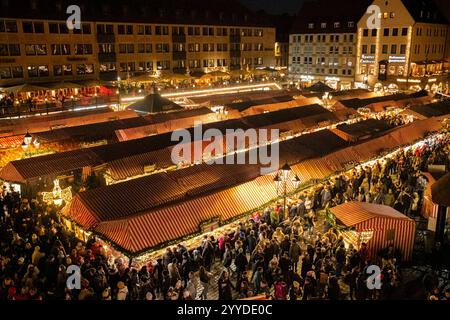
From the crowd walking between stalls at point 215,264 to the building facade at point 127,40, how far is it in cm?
2460

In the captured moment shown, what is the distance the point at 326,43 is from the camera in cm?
5866

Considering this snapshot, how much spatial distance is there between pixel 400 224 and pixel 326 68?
162ft

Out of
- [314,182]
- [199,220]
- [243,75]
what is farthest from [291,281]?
[243,75]

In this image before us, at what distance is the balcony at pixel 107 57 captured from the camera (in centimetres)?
4116

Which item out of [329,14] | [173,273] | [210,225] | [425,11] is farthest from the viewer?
[329,14]

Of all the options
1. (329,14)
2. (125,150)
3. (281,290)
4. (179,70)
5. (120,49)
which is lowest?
(281,290)

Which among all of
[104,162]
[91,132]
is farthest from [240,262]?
[91,132]

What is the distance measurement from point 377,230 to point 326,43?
50775 mm

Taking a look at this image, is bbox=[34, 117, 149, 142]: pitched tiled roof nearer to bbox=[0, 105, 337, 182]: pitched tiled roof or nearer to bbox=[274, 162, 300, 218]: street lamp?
bbox=[0, 105, 337, 182]: pitched tiled roof

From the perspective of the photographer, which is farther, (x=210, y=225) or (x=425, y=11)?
(x=425, y=11)

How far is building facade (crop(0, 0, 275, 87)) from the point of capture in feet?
117

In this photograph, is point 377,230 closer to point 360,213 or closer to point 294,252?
point 360,213

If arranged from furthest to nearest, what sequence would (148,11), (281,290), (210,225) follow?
(148,11)
(210,225)
(281,290)

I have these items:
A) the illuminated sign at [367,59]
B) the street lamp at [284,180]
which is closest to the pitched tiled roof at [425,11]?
the illuminated sign at [367,59]
